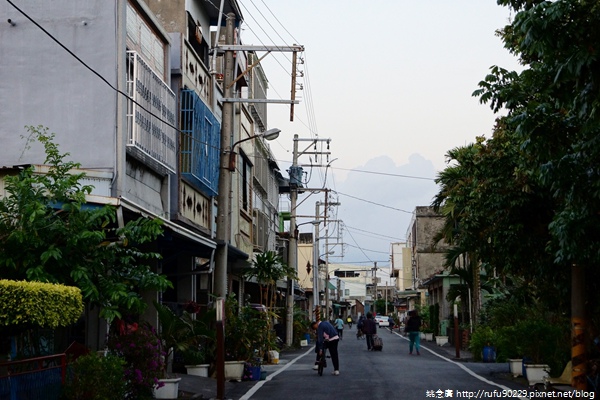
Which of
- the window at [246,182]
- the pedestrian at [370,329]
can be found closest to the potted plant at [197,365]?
the window at [246,182]

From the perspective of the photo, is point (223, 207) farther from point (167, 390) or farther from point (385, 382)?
point (167, 390)

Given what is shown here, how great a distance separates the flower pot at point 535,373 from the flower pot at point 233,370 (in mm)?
6961

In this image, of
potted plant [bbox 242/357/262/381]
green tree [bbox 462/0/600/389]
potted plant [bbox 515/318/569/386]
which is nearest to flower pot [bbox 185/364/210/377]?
potted plant [bbox 242/357/262/381]

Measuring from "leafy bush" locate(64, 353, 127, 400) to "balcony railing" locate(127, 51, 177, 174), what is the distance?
256 inches

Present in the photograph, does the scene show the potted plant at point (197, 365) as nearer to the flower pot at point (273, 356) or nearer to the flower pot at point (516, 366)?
the flower pot at point (516, 366)

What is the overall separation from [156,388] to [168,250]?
918 centimetres

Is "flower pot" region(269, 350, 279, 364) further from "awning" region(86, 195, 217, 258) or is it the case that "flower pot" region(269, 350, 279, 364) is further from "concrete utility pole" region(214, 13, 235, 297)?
"concrete utility pole" region(214, 13, 235, 297)

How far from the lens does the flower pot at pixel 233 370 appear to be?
74.0 ft

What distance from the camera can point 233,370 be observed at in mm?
22578

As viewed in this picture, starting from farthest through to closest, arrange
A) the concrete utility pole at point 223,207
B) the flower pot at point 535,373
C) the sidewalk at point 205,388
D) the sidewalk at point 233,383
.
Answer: the concrete utility pole at point 223,207
the flower pot at point 535,373
the sidewalk at point 233,383
the sidewalk at point 205,388

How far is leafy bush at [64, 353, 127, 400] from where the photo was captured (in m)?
13.4

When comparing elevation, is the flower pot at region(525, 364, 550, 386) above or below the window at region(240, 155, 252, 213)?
below

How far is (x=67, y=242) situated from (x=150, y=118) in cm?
648

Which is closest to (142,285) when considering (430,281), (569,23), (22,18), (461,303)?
(22,18)
